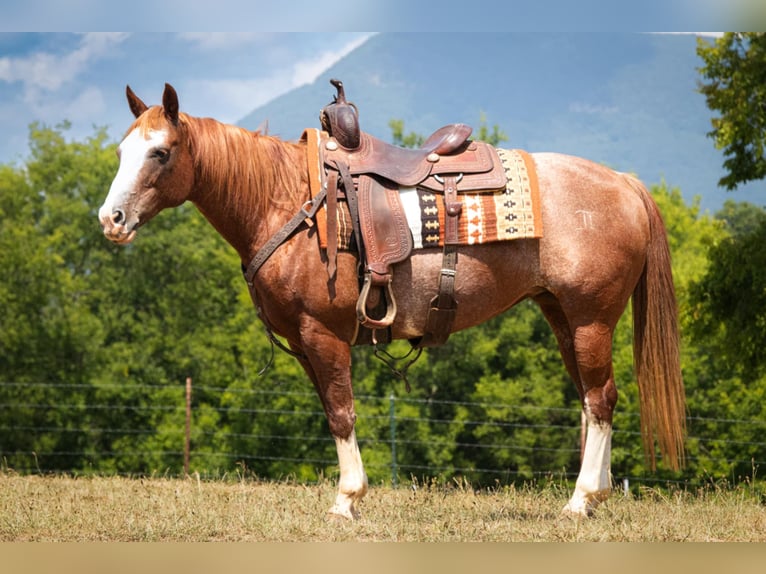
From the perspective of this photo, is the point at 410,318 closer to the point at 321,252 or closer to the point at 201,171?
the point at 321,252

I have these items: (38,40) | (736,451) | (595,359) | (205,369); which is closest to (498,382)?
(736,451)

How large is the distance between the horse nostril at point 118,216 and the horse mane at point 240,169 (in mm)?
516

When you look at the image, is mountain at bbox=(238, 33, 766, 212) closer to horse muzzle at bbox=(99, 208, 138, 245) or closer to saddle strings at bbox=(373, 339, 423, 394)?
saddle strings at bbox=(373, 339, 423, 394)

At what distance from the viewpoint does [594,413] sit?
192 inches

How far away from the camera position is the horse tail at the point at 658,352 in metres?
5.03

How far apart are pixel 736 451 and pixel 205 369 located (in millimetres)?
16368

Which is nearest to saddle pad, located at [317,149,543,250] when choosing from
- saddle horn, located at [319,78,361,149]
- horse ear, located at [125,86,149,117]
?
saddle horn, located at [319,78,361,149]

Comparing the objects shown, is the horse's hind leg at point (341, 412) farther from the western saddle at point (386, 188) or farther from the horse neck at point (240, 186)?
the horse neck at point (240, 186)

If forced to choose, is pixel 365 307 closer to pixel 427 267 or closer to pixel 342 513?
pixel 427 267

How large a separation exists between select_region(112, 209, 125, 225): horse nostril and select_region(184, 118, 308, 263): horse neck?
48 cm

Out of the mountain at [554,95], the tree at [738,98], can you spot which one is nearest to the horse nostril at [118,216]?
the tree at [738,98]

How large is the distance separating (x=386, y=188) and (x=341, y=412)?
1.23m

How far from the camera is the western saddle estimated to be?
455cm

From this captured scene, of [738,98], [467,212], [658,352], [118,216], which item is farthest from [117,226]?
[738,98]
